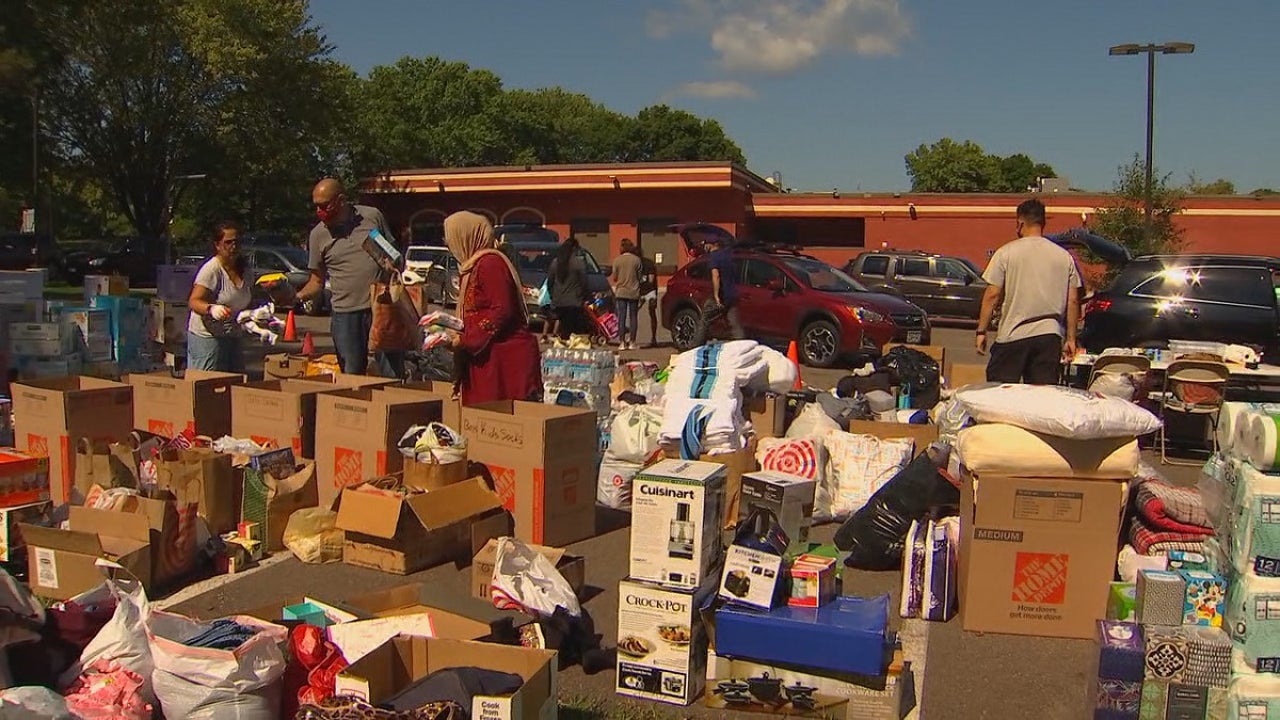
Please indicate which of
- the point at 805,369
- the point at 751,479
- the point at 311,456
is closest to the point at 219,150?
the point at 805,369

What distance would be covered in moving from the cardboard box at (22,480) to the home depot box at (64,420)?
80 centimetres

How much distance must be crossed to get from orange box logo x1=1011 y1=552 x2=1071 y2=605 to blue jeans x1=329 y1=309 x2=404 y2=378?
4.60m

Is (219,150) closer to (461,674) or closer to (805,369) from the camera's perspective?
(805,369)

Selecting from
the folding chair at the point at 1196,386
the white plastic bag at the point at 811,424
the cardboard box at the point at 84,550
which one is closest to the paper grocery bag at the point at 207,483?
the cardboard box at the point at 84,550

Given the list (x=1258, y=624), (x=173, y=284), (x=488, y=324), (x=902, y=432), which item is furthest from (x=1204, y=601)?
(x=173, y=284)

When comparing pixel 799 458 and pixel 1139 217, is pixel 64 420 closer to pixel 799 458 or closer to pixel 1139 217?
pixel 799 458

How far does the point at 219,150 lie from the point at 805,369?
87.7 ft

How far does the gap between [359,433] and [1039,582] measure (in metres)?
3.85

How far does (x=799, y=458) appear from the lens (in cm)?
653

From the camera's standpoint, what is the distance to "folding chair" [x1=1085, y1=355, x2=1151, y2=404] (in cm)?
844

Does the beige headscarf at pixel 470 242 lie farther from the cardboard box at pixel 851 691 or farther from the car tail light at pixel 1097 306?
the car tail light at pixel 1097 306

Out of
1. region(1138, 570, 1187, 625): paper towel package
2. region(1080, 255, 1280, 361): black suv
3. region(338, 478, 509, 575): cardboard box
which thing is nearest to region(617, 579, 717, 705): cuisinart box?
region(338, 478, 509, 575): cardboard box

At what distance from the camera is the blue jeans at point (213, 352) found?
7.22m

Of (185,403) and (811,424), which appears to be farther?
(811,424)
